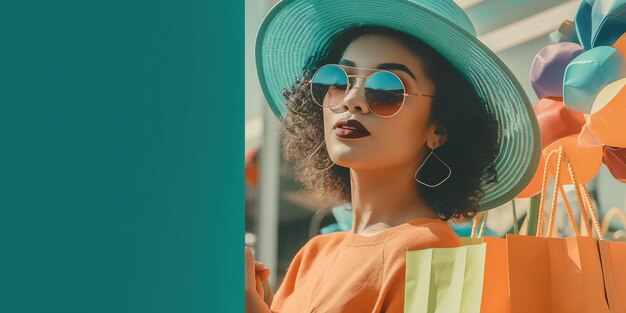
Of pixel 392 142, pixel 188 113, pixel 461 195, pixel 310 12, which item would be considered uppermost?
pixel 310 12

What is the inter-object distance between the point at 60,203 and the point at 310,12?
1.44 m

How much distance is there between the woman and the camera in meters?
1.81

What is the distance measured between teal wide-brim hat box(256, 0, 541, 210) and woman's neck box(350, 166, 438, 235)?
22cm

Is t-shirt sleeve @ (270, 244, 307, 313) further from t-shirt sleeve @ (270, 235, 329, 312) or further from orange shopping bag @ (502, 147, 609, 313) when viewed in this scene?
orange shopping bag @ (502, 147, 609, 313)

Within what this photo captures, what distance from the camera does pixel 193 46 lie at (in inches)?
31.4

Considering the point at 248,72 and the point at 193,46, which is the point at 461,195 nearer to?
the point at 193,46

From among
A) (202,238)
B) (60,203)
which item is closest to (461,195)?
(202,238)

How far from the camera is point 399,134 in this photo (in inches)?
74.0

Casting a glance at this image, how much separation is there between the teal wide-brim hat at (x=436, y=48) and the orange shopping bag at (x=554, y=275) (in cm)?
40

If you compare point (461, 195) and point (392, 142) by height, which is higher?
point (392, 142)

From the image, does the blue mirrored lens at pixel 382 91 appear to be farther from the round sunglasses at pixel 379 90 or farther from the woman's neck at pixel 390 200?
the woman's neck at pixel 390 200

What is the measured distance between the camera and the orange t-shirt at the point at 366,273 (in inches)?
66.9

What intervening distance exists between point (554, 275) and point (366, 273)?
1.21 ft

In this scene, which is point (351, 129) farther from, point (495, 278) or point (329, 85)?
point (495, 278)
